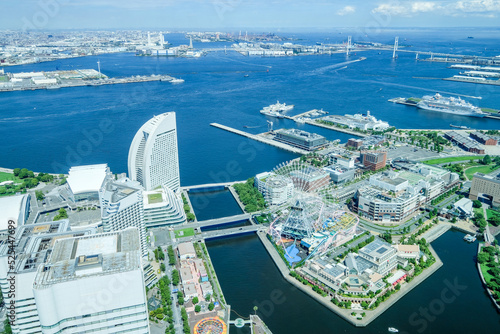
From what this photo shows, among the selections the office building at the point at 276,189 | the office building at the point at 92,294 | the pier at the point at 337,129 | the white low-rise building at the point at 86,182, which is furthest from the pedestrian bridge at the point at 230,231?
the pier at the point at 337,129

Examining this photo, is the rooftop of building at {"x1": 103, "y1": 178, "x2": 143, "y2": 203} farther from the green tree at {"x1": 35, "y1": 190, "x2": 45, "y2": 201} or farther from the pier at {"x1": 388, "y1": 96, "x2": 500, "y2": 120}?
the pier at {"x1": 388, "y1": 96, "x2": 500, "y2": 120}

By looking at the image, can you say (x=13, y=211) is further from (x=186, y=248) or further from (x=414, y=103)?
(x=414, y=103)

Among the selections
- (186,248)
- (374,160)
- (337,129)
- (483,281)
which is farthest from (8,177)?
(483,281)

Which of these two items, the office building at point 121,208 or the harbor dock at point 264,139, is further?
the harbor dock at point 264,139

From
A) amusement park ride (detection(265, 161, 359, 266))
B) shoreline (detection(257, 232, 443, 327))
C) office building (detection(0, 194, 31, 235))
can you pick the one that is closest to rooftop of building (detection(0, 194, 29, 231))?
office building (detection(0, 194, 31, 235))

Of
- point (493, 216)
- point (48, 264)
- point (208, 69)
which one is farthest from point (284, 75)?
point (48, 264)

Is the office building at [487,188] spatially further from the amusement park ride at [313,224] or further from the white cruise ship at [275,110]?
the white cruise ship at [275,110]
